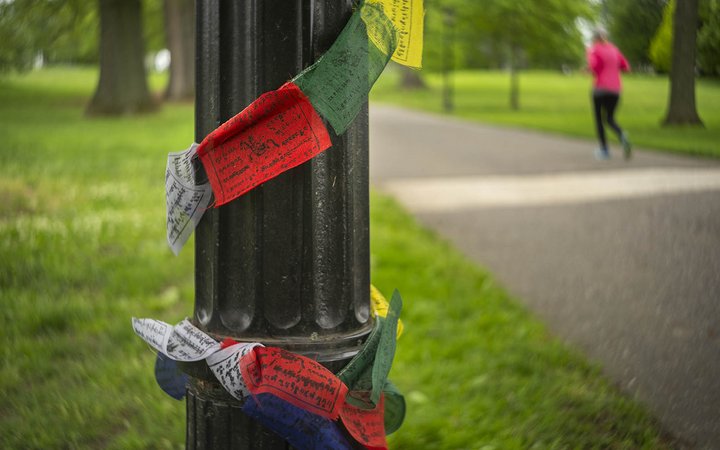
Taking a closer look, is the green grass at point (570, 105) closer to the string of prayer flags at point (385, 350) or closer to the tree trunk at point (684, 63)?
the tree trunk at point (684, 63)

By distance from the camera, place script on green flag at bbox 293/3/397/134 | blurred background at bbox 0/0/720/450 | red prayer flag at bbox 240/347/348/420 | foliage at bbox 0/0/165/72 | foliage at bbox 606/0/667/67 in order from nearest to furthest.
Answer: script on green flag at bbox 293/3/397/134
red prayer flag at bbox 240/347/348/420
foliage at bbox 606/0/667/67
blurred background at bbox 0/0/720/450
foliage at bbox 0/0/165/72

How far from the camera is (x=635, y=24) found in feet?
9.71

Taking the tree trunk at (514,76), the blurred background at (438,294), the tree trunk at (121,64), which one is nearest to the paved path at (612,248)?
the blurred background at (438,294)

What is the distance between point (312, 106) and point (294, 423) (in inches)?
28.2

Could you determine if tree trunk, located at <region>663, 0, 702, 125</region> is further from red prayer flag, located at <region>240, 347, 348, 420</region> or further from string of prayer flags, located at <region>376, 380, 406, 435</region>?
red prayer flag, located at <region>240, 347, 348, 420</region>

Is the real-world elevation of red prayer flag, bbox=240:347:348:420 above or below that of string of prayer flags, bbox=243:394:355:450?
above

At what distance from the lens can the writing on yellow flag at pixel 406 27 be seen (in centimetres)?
179

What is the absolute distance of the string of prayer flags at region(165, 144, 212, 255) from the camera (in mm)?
1872

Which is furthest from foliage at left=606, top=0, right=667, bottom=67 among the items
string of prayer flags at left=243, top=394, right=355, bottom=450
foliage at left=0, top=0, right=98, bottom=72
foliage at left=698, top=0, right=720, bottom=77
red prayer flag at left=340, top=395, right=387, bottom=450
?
foliage at left=0, top=0, right=98, bottom=72

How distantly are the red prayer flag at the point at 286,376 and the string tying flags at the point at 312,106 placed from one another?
361 mm

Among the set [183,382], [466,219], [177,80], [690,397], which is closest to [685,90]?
[690,397]

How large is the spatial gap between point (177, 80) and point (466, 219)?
25.1 meters

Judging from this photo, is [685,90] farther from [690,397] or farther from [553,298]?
[553,298]

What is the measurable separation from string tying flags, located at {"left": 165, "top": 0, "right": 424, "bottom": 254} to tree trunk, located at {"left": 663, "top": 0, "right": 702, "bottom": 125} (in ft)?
4.27
